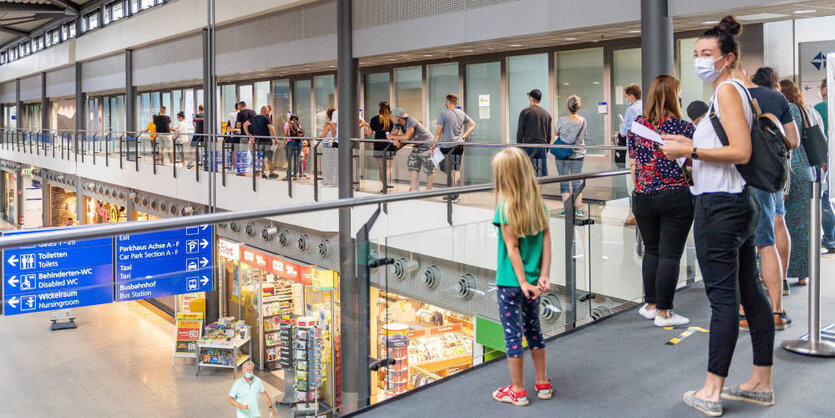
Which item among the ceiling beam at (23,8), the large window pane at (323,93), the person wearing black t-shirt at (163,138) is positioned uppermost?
the ceiling beam at (23,8)

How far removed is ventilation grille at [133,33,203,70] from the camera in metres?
22.7

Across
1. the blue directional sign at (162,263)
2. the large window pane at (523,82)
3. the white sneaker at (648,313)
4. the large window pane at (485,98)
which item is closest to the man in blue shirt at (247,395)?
the blue directional sign at (162,263)

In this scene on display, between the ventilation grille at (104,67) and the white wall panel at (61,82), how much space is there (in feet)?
7.69

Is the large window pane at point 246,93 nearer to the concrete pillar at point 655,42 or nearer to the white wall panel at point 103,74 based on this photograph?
the white wall panel at point 103,74

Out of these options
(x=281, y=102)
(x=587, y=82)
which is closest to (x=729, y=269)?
(x=587, y=82)

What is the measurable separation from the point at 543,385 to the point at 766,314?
3.49 ft

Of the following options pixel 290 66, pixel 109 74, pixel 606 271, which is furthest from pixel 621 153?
pixel 109 74

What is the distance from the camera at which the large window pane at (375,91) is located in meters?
18.9

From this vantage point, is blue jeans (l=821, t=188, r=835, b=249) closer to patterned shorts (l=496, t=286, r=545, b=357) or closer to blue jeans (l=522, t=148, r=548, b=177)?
blue jeans (l=522, t=148, r=548, b=177)

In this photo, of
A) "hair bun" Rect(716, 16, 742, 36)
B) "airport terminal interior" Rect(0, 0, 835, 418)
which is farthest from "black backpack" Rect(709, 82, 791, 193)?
"hair bun" Rect(716, 16, 742, 36)

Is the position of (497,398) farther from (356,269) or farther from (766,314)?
(766,314)

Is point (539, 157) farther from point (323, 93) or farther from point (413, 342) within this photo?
point (323, 93)

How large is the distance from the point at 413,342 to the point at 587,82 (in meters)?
9.94

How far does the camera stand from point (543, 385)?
3.70 meters
